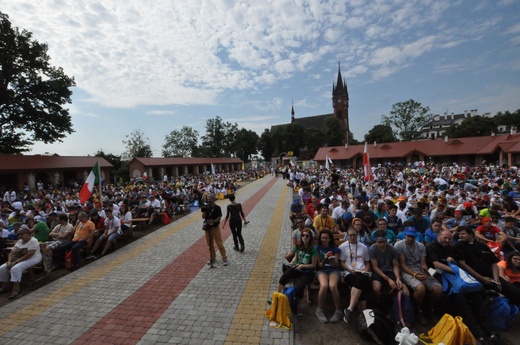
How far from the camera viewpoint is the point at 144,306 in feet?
16.6

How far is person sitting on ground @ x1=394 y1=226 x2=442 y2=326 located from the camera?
4.40 m

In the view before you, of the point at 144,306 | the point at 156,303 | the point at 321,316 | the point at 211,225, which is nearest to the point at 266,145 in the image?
the point at 211,225

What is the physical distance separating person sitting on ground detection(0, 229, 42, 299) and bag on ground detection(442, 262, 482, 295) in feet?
28.3

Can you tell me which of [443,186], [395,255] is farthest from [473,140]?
[395,255]

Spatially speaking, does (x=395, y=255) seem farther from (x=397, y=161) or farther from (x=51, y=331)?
(x=397, y=161)

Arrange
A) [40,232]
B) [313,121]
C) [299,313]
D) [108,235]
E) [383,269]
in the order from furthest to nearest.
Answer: [313,121], [108,235], [40,232], [383,269], [299,313]

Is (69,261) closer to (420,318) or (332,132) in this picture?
(420,318)

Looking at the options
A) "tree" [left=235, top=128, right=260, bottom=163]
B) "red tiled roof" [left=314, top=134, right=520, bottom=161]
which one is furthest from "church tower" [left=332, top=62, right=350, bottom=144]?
"red tiled roof" [left=314, top=134, right=520, bottom=161]

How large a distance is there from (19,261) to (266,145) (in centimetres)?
8057

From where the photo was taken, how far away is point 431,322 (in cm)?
437

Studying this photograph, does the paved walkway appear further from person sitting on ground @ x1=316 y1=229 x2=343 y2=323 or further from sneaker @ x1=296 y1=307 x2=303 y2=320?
person sitting on ground @ x1=316 y1=229 x2=343 y2=323

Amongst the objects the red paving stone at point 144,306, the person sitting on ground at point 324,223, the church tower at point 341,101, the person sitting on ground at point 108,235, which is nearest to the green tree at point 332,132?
the church tower at point 341,101

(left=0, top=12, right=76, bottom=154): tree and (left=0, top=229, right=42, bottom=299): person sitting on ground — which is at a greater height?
(left=0, top=12, right=76, bottom=154): tree

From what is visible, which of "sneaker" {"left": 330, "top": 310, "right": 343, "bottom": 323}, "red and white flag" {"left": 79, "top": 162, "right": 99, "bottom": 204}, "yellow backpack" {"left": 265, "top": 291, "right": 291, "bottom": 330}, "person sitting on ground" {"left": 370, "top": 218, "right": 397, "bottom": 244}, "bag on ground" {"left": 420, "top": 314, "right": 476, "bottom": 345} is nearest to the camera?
"bag on ground" {"left": 420, "top": 314, "right": 476, "bottom": 345}
